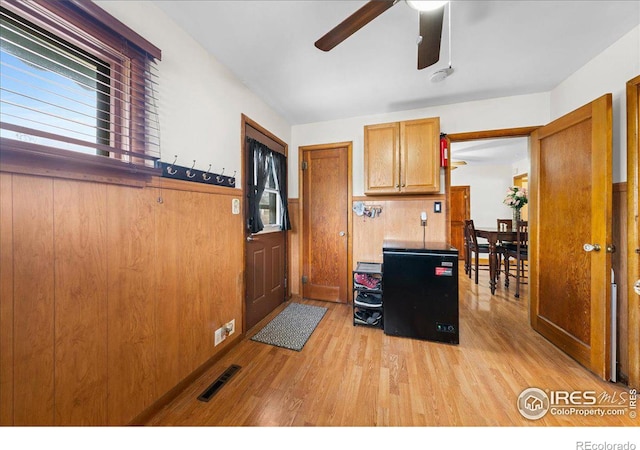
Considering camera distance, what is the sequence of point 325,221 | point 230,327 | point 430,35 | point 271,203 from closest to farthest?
point 430,35 < point 230,327 < point 271,203 < point 325,221

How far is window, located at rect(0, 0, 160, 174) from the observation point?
2.95 ft

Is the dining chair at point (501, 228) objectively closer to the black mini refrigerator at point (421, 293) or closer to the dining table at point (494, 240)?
the dining table at point (494, 240)

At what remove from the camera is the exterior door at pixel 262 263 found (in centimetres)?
234

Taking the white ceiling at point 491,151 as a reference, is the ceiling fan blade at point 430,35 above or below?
below

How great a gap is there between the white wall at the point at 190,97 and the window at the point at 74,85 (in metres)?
0.10

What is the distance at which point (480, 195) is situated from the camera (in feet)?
18.8

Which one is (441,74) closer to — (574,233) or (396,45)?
(396,45)

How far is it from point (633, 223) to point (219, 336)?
3.08m

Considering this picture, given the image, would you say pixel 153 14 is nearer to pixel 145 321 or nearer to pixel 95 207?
pixel 95 207

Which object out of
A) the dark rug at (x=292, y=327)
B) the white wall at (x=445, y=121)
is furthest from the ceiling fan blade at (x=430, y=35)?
the dark rug at (x=292, y=327)

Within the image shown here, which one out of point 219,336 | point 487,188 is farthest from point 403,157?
point 487,188

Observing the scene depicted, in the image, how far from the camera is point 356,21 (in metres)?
1.10

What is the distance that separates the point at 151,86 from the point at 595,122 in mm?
3025
